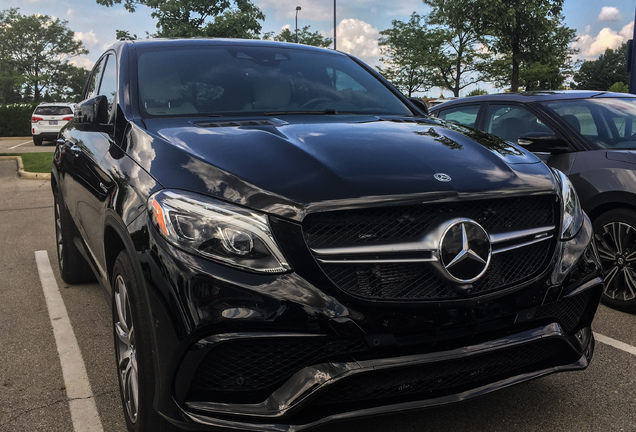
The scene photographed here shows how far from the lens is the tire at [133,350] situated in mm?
2303

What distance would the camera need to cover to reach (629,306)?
4.39 metres

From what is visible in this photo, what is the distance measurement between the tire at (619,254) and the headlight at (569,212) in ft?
5.84

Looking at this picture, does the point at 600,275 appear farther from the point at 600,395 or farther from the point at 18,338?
the point at 18,338

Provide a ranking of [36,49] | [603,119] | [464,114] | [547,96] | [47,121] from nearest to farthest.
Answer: [603,119] → [547,96] → [464,114] → [47,121] → [36,49]

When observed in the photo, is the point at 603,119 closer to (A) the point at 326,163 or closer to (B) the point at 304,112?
(B) the point at 304,112

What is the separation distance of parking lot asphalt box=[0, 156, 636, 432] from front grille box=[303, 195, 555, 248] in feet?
2.20

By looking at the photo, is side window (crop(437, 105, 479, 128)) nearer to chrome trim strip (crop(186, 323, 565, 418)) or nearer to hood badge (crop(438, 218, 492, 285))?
hood badge (crop(438, 218, 492, 285))

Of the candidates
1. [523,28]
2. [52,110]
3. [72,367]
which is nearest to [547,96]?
[72,367]

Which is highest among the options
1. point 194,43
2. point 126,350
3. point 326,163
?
point 194,43

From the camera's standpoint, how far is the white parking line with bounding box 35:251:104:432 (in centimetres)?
295

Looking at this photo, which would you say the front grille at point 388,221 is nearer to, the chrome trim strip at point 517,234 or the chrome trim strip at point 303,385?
the chrome trim strip at point 517,234

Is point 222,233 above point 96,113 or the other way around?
the other way around

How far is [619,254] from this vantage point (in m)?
4.42

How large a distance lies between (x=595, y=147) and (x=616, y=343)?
5.31 ft
